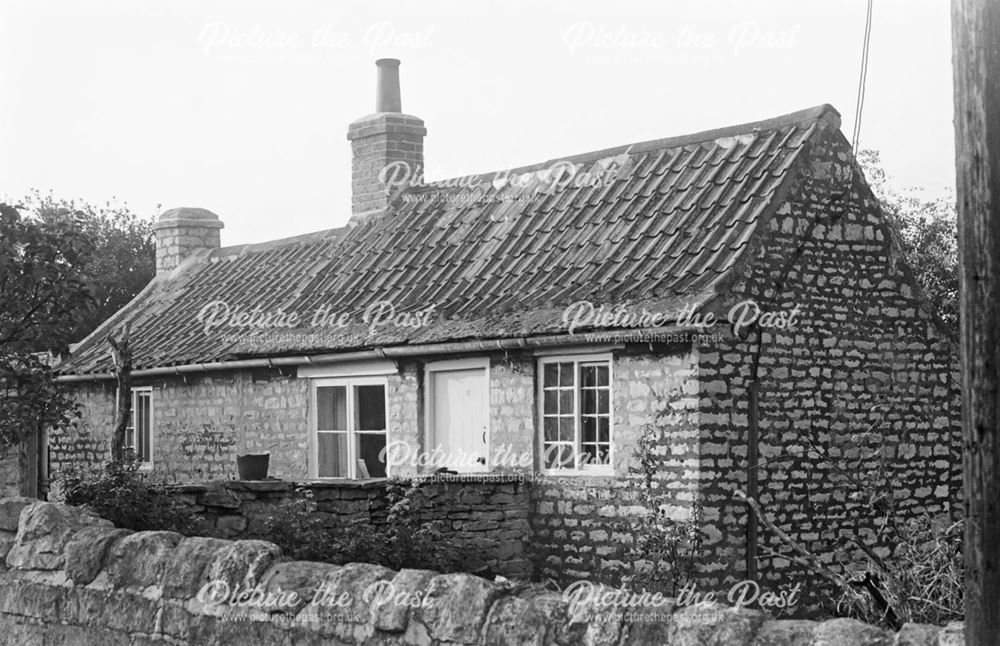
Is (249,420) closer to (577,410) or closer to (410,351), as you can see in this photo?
(410,351)

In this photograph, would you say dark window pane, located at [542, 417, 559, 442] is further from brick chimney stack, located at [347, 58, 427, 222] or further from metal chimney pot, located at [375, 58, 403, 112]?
metal chimney pot, located at [375, 58, 403, 112]

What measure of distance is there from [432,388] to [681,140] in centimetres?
449

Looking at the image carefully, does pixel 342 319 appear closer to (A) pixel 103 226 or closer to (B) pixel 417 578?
(B) pixel 417 578

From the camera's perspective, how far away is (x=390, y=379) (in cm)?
1688

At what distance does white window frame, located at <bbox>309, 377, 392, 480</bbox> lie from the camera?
17.1m

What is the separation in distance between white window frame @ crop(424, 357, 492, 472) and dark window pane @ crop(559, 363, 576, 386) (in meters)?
1.04

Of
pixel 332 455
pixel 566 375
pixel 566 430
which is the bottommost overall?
pixel 332 455

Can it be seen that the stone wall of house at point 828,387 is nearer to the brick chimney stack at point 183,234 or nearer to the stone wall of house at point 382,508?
the stone wall of house at point 382,508

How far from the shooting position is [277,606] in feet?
28.3

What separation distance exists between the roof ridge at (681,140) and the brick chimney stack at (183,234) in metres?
7.83

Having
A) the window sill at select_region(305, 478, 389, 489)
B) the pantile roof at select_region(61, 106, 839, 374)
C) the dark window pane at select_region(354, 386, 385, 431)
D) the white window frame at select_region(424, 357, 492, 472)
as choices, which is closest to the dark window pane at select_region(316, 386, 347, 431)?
the dark window pane at select_region(354, 386, 385, 431)

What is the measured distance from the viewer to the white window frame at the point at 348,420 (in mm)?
17094

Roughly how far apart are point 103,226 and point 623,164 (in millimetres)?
31483

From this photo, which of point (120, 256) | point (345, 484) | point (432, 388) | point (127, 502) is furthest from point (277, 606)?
point (120, 256)
